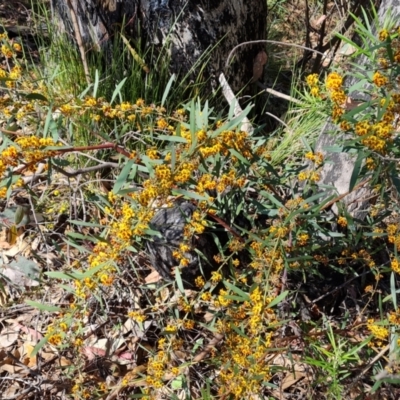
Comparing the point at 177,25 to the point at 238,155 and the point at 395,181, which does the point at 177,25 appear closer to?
the point at 238,155

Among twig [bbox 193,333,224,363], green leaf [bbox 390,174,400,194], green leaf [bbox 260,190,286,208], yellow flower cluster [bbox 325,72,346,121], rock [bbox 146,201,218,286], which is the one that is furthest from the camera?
rock [bbox 146,201,218,286]

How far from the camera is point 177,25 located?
2.03m

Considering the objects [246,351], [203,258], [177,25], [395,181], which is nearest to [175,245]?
[203,258]

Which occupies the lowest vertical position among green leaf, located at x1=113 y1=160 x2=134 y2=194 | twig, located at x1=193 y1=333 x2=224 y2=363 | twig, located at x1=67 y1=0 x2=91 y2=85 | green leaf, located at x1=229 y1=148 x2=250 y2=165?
twig, located at x1=193 y1=333 x2=224 y2=363

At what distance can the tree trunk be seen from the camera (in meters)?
2.00

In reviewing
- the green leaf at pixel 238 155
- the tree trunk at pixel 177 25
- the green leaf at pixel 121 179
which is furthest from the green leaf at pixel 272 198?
the tree trunk at pixel 177 25

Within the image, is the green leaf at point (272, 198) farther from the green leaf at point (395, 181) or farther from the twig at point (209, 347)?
the twig at point (209, 347)

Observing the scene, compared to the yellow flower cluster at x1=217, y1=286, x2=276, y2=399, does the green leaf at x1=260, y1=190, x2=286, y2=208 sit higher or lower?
→ higher

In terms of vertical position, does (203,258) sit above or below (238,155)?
below

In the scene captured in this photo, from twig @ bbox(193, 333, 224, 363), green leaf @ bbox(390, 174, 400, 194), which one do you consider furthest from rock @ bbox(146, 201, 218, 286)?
green leaf @ bbox(390, 174, 400, 194)

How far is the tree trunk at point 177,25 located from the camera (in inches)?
78.9

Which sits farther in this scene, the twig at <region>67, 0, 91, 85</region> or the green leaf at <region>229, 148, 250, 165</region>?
the twig at <region>67, 0, 91, 85</region>

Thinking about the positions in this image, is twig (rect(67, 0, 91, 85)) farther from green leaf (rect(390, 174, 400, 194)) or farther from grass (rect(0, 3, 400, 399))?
green leaf (rect(390, 174, 400, 194))

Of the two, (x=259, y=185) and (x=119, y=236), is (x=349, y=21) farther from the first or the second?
(x=119, y=236)
